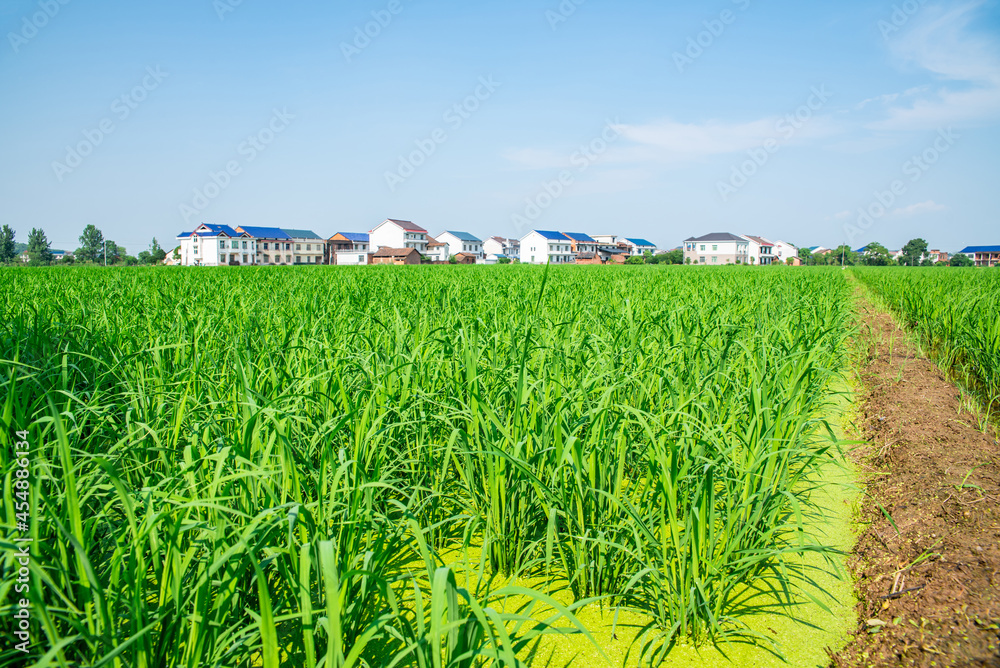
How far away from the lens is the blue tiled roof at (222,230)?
63.8m

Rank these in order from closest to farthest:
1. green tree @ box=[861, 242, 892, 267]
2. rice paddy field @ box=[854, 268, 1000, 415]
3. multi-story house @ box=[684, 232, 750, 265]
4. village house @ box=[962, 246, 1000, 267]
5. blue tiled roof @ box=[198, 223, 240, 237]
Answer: rice paddy field @ box=[854, 268, 1000, 415] → blue tiled roof @ box=[198, 223, 240, 237] → green tree @ box=[861, 242, 892, 267] → village house @ box=[962, 246, 1000, 267] → multi-story house @ box=[684, 232, 750, 265]

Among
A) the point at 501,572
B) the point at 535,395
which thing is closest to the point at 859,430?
the point at 535,395

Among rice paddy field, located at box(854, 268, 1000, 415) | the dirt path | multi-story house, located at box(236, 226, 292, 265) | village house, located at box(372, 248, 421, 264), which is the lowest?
the dirt path

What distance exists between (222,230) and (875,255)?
85.8 meters

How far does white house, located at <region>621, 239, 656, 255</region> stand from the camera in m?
103

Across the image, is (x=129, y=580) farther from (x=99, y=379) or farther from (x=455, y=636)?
(x=99, y=379)

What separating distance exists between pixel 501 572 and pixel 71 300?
5890 mm

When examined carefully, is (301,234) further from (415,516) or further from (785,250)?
(785,250)

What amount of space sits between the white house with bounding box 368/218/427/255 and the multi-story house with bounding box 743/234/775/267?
50.6 m

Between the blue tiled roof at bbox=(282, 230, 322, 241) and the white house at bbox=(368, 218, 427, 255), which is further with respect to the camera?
the white house at bbox=(368, 218, 427, 255)

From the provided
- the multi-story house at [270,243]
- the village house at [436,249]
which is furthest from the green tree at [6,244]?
the village house at [436,249]

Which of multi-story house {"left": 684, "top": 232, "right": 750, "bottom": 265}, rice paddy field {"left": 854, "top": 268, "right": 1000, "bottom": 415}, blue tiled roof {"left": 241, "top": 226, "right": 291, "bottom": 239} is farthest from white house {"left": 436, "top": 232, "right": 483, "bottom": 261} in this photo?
rice paddy field {"left": 854, "top": 268, "right": 1000, "bottom": 415}

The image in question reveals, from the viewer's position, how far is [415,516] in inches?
74.9

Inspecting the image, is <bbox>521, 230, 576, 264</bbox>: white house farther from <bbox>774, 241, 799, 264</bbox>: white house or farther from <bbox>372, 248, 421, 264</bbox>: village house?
<bbox>774, 241, 799, 264</bbox>: white house
